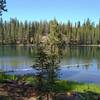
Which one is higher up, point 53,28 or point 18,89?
point 53,28

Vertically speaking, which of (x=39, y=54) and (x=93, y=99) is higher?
(x=39, y=54)

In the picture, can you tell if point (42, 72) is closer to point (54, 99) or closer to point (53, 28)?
point (54, 99)

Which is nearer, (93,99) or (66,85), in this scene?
(93,99)

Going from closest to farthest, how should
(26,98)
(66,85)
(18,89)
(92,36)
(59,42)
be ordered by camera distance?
(26,98)
(18,89)
(66,85)
(59,42)
(92,36)

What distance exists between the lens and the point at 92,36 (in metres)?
197

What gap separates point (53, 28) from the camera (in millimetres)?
51688

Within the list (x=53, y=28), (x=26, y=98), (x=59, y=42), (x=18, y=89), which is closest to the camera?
(x=26, y=98)

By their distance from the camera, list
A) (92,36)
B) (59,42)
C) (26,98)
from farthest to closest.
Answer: (92,36) < (59,42) < (26,98)

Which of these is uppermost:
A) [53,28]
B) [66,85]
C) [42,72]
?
[53,28]

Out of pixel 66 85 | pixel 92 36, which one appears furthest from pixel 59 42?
pixel 92 36

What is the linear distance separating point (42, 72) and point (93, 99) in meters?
4.69

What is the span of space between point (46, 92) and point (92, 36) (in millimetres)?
177096

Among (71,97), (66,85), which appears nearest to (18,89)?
(71,97)

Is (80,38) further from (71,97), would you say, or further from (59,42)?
(71,97)
